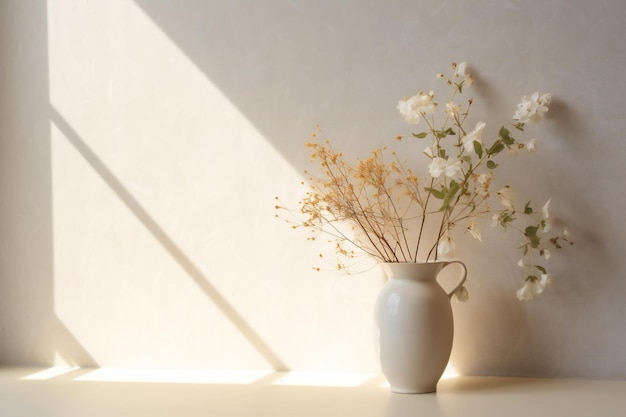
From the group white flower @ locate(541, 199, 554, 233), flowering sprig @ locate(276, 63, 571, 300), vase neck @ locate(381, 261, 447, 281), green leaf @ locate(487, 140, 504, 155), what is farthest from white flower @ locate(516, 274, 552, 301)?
green leaf @ locate(487, 140, 504, 155)

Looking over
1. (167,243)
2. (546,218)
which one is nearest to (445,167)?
(546,218)

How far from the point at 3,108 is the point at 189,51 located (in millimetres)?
633

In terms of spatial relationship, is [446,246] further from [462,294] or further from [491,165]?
[491,165]

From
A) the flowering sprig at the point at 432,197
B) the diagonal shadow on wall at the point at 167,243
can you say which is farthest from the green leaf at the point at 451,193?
the diagonal shadow on wall at the point at 167,243

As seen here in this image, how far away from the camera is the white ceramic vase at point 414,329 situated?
1.77 metres

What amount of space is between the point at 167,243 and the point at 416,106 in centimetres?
83

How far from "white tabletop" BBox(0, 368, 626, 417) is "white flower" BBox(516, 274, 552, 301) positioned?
221 millimetres

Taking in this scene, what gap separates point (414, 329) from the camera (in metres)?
1.77

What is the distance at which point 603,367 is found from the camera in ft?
6.28

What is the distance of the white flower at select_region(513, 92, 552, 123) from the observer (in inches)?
73.0

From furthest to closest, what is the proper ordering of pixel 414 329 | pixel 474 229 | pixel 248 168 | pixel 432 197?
pixel 248 168
pixel 432 197
pixel 474 229
pixel 414 329

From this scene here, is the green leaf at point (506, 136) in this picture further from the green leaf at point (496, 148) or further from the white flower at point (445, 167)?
the white flower at point (445, 167)

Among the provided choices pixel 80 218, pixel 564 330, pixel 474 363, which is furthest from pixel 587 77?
pixel 80 218

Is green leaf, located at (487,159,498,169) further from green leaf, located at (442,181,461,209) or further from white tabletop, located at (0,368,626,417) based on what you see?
white tabletop, located at (0,368,626,417)
